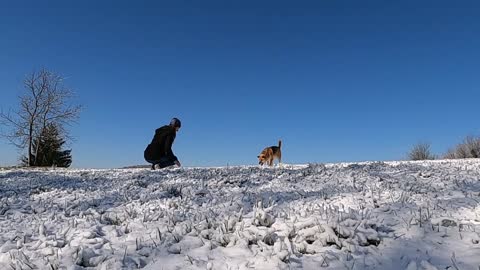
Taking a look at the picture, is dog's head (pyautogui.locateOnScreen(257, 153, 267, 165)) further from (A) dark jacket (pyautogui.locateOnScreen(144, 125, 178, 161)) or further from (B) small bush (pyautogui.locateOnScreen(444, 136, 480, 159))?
(B) small bush (pyautogui.locateOnScreen(444, 136, 480, 159))

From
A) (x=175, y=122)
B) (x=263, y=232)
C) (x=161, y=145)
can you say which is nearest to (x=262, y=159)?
(x=161, y=145)

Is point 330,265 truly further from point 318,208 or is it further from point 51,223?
point 51,223

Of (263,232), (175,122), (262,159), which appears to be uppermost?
(175,122)

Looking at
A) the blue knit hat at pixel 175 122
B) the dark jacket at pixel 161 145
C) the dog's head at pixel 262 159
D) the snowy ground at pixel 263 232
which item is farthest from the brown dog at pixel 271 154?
the snowy ground at pixel 263 232

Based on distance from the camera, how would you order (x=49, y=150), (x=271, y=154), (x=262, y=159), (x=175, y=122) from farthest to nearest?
(x=49, y=150) → (x=262, y=159) → (x=271, y=154) → (x=175, y=122)

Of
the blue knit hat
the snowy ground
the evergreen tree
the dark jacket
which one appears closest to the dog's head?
the dark jacket

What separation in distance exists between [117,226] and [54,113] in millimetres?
34192

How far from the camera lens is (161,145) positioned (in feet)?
48.7

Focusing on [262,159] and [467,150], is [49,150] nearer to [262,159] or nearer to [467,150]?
[262,159]

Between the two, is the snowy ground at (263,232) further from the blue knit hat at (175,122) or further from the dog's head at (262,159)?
the dog's head at (262,159)

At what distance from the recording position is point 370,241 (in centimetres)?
350

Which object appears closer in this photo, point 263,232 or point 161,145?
point 263,232

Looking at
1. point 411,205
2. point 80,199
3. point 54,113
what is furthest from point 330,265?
point 54,113

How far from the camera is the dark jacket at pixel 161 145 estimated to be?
576 inches
